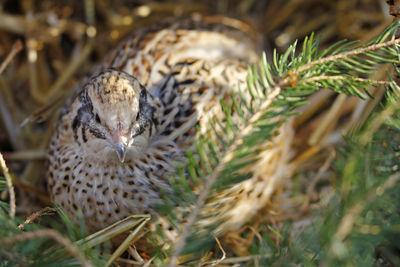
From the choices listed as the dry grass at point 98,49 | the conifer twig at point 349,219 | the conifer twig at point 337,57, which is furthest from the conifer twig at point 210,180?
the dry grass at point 98,49

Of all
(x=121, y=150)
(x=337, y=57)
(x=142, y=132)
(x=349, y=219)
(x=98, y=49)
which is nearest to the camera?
(x=349, y=219)

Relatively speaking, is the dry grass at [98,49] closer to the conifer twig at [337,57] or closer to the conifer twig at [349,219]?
the conifer twig at [337,57]

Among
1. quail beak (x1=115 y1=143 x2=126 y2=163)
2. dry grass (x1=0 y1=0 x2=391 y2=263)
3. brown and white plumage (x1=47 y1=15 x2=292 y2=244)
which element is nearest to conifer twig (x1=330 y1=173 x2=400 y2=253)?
brown and white plumage (x1=47 y1=15 x2=292 y2=244)

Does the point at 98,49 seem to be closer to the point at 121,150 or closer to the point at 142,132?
the point at 142,132

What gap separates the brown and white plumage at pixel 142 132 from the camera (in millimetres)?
1449

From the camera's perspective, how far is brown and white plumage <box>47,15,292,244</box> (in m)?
1.45

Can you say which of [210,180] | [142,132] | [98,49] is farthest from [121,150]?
[98,49]

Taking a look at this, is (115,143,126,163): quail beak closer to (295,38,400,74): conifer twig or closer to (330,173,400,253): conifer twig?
(295,38,400,74): conifer twig

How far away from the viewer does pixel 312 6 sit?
2.87m

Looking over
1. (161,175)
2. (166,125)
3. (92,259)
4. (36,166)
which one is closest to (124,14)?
(36,166)

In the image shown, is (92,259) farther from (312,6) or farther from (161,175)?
(312,6)

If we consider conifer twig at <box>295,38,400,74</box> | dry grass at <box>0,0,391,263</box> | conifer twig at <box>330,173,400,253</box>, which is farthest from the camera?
dry grass at <box>0,0,391,263</box>

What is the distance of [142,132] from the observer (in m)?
1.52

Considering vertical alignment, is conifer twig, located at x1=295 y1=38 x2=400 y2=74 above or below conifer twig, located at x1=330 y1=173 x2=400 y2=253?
above
